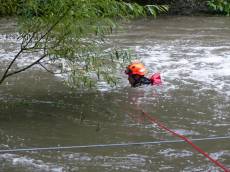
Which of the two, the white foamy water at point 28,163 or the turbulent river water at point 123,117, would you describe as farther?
the turbulent river water at point 123,117

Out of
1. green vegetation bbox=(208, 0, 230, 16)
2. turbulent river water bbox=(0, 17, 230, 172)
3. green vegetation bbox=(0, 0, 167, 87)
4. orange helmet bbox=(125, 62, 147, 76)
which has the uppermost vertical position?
green vegetation bbox=(0, 0, 167, 87)

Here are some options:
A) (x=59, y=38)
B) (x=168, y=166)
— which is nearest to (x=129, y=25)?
(x=59, y=38)

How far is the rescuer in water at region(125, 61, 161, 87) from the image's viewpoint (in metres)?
8.53

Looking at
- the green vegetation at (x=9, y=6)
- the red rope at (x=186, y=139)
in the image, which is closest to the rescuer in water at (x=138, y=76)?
the red rope at (x=186, y=139)

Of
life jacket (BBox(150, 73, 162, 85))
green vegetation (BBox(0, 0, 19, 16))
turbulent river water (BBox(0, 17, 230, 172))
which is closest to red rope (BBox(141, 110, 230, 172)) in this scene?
turbulent river water (BBox(0, 17, 230, 172))

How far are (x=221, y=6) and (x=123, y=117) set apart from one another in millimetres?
11993

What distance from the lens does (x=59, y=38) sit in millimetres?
6656

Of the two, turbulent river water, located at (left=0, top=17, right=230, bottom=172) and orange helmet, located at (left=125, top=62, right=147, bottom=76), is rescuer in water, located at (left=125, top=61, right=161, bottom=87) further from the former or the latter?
Answer: turbulent river water, located at (left=0, top=17, right=230, bottom=172)

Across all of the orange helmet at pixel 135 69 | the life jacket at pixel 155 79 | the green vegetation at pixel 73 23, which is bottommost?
the life jacket at pixel 155 79

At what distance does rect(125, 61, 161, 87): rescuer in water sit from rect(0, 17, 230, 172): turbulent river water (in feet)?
0.40

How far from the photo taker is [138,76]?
8602 millimetres

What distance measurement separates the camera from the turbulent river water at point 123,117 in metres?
5.91

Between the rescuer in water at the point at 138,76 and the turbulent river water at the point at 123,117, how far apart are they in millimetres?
122

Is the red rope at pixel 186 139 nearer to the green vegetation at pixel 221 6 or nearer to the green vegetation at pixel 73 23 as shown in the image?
the green vegetation at pixel 73 23
